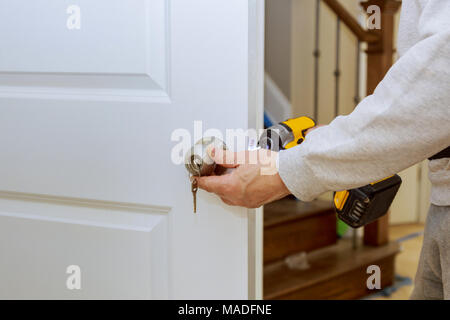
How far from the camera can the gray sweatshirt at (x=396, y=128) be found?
70 cm

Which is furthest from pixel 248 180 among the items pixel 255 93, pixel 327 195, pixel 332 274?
pixel 327 195

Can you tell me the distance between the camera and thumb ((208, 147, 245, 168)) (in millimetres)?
896

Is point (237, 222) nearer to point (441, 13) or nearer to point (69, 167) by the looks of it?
point (69, 167)

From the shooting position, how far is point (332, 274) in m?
2.21

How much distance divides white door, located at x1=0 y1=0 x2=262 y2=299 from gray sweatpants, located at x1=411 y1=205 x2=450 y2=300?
0.32 meters

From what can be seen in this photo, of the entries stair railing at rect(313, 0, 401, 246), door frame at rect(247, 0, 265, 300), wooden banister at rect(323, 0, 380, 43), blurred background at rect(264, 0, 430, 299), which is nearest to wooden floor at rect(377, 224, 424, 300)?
blurred background at rect(264, 0, 430, 299)

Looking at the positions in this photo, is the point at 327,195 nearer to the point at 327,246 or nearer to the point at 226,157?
the point at 327,246

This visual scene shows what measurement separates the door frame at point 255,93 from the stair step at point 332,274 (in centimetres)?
100

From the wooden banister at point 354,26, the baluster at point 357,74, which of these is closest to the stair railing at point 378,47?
the wooden banister at point 354,26

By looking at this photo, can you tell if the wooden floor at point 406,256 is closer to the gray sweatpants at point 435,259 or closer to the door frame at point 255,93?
the gray sweatpants at point 435,259

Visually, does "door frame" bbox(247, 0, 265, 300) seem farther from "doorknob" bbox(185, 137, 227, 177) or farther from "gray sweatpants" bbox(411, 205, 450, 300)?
"gray sweatpants" bbox(411, 205, 450, 300)

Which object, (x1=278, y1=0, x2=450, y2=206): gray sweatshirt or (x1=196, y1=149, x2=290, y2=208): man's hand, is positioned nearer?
(x1=278, y1=0, x2=450, y2=206): gray sweatshirt

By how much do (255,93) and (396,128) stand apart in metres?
0.29
